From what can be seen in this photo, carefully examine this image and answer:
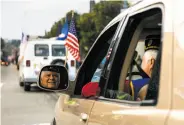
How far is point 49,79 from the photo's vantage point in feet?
11.8

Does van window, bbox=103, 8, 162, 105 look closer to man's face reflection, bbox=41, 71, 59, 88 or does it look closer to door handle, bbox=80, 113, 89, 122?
door handle, bbox=80, 113, 89, 122

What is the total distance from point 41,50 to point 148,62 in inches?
670

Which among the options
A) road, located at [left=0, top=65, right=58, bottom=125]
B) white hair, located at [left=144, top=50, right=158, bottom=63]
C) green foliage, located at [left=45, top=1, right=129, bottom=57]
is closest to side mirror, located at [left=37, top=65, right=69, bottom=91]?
white hair, located at [left=144, top=50, right=158, bottom=63]

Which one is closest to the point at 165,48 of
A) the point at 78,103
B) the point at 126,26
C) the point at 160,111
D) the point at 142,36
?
the point at 160,111

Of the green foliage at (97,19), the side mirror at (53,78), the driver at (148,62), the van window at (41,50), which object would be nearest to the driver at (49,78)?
the side mirror at (53,78)

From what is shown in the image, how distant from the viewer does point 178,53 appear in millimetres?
1986

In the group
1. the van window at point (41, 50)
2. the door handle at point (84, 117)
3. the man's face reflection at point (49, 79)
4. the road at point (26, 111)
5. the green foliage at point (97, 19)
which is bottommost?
the road at point (26, 111)

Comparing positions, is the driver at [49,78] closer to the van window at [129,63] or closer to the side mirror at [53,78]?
the side mirror at [53,78]

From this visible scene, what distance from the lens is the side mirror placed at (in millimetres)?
3562

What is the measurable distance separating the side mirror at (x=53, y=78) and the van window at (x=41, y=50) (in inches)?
627

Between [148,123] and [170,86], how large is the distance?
0.19 meters

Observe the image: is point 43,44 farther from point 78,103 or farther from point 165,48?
point 165,48

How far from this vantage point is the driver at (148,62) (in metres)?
2.67

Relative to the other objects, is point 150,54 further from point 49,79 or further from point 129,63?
point 49,79
